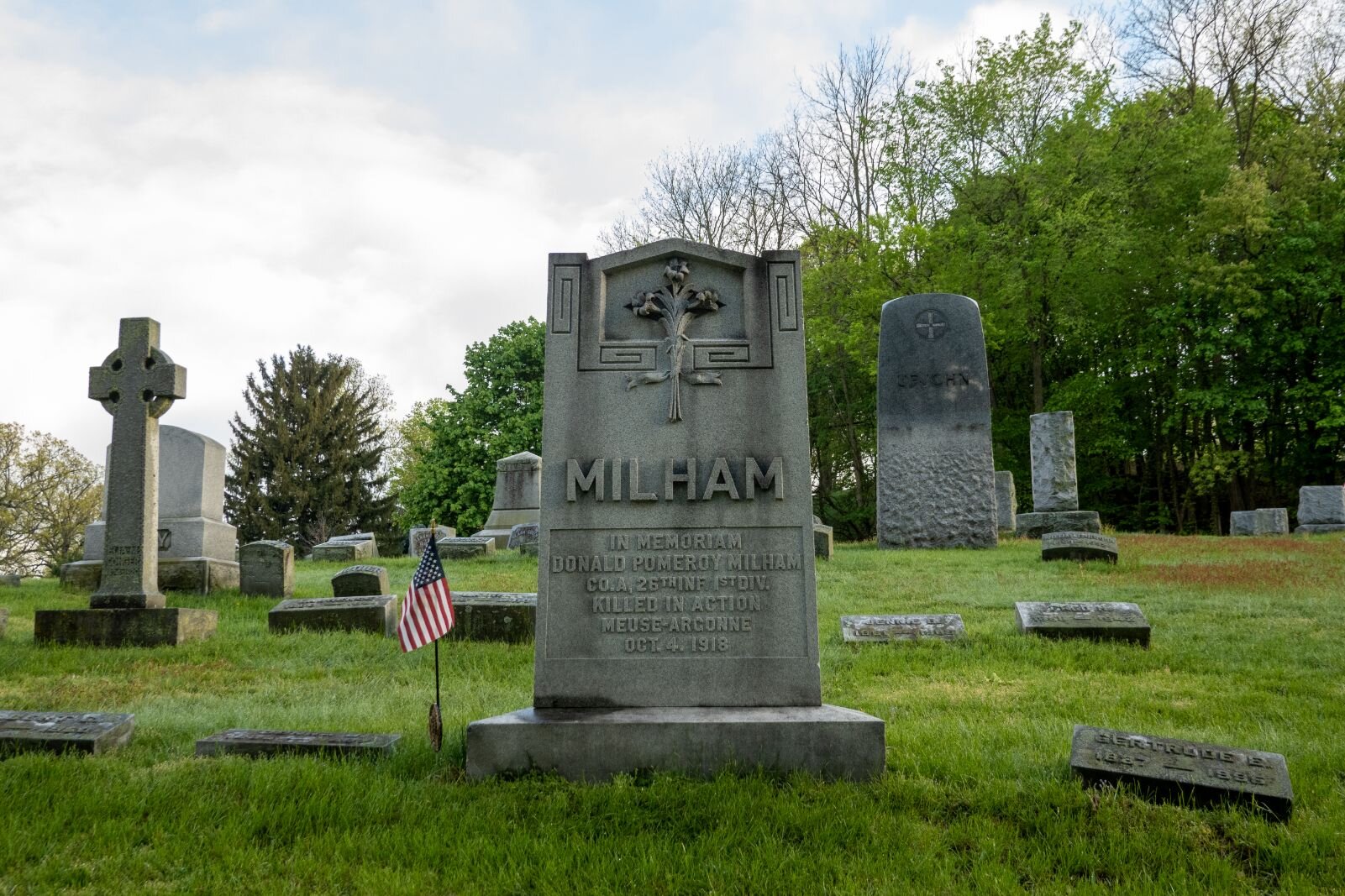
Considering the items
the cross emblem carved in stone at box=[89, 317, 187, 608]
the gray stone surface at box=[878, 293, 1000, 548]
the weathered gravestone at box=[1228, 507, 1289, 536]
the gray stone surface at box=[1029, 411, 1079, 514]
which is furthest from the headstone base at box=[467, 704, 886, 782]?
the weathered gravestone at box=[1228, 507, 1289, 536]

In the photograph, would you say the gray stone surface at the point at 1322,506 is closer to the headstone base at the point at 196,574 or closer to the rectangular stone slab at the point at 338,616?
the rectangular stone slab at the point at 338,616

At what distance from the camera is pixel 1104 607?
8180 millimetres

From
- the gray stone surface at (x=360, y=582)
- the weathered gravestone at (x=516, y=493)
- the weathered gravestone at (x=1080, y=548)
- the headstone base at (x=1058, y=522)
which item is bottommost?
the gray stone surface at (x=360, y=582)

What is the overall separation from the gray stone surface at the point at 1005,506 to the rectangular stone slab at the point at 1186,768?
53.2 feet

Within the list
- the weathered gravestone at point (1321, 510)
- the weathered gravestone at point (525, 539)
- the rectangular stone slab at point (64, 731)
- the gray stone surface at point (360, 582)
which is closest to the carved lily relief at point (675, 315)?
the rectangular stone slab at point (64, 731)

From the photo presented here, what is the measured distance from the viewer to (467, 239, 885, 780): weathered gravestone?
482 cm

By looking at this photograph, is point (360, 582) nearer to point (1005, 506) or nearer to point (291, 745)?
point (291, 745)

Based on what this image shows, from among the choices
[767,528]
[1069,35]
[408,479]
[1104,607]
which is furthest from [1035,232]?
[408,479]

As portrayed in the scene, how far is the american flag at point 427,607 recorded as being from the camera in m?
5.14

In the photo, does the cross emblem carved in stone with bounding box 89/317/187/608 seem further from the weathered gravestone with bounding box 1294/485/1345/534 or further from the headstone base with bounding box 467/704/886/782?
the weathered gravestone with bounding box 1294/485/1345/534

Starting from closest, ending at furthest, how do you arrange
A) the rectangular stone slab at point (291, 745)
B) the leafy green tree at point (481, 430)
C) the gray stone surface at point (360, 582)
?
the rectangular stone slab at point (291, 745), the gray stone surface at point (360, 582), the leafy green tree at point (481, 430)

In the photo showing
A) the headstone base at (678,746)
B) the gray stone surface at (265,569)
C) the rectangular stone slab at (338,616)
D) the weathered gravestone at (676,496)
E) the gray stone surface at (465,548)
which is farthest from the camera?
the gray stone surface at (465,548)

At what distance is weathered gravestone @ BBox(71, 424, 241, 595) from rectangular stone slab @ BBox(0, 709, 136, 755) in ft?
24.5

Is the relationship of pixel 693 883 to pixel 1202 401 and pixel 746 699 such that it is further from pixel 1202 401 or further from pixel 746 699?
pixel 1202 401
